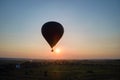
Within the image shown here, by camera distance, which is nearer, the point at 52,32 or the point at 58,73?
the point at 52,32

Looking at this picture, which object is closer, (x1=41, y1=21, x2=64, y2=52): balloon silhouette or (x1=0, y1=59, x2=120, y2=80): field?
(x1=41, y1=21, x2=64, y2=52): balloon silhouette

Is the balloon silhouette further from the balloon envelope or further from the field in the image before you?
the field

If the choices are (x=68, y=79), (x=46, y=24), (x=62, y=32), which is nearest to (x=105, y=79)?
(x=68, y=79)

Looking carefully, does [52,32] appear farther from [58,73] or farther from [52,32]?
[58,73]

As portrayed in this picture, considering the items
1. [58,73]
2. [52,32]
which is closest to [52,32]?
[52,32]

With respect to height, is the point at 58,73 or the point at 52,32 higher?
the point at 52,32

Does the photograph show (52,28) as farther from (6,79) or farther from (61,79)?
(6,79)

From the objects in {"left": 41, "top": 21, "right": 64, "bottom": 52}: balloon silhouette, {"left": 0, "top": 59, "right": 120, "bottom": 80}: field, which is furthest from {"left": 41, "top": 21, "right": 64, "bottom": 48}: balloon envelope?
{"left": 0, "top": 59, "right": 120, "bottom": 80}: field

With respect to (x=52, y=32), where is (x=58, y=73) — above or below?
below
